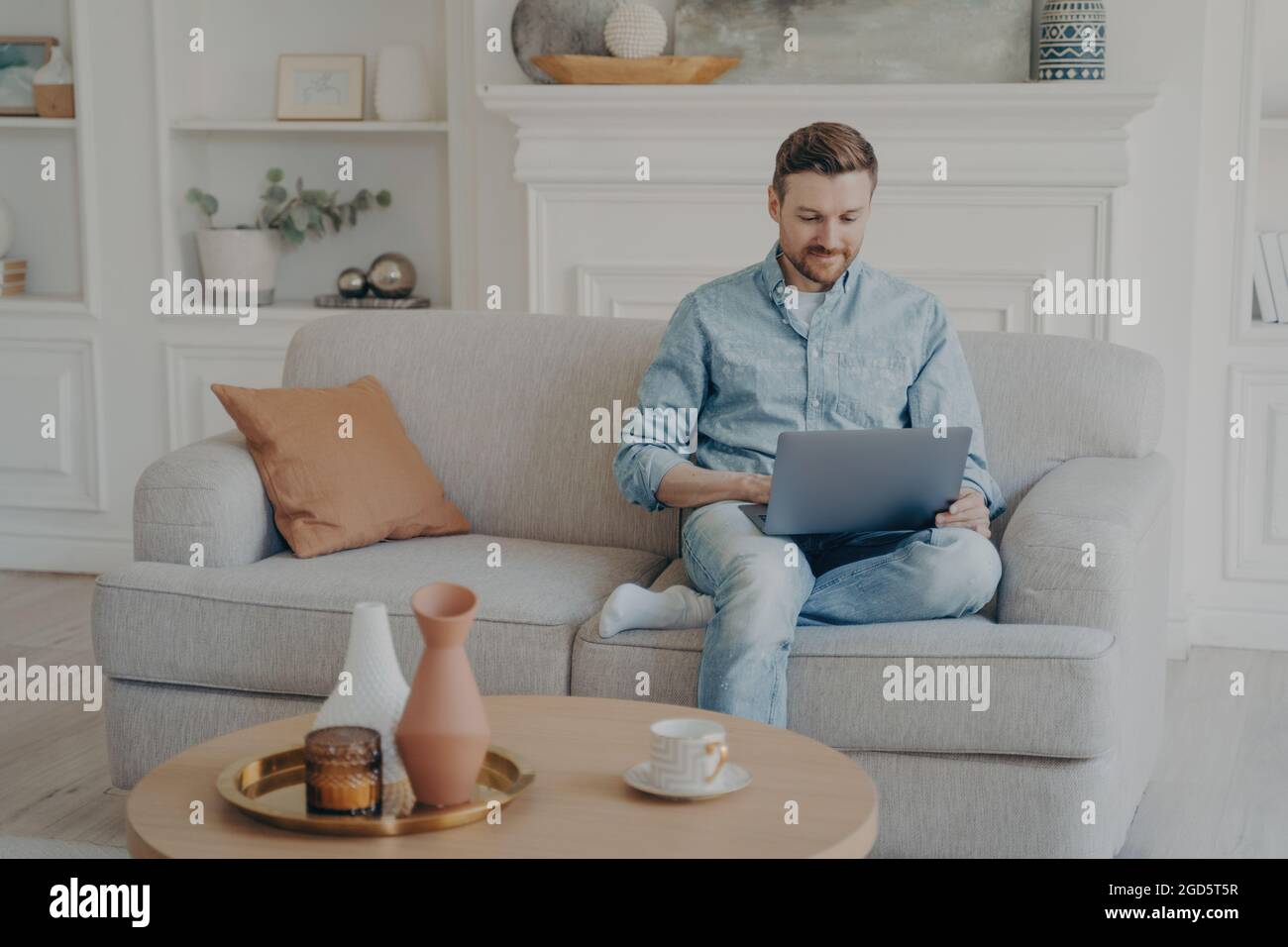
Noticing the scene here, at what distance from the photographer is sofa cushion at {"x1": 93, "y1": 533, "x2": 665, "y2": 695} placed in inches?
93.8

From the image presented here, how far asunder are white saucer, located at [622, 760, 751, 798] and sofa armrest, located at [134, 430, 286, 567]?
1.17 meters

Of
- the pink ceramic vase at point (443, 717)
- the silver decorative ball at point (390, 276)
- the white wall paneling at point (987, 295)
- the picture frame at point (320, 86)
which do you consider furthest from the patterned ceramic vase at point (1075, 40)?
the pink ceramic vase at point (443, 717)

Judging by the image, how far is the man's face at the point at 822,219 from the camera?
2.43 m

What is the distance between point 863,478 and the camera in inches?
88.6

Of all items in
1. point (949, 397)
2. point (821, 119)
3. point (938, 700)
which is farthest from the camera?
point (821, 119)

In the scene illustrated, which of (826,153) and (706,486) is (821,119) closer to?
(826,153)

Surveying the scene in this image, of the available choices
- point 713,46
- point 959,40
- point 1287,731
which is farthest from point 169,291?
point 1287,731

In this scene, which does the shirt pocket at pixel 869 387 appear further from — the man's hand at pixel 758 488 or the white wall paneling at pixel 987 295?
the white wall paneling at pixel 987 295

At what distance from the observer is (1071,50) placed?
138 inches

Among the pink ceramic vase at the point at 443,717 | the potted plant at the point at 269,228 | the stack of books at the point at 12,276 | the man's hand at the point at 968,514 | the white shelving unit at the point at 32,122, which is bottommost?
the pink ceramic vase at the point at 443,717

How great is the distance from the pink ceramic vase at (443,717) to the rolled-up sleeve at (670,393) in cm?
98

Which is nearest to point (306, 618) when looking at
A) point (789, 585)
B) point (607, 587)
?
point (607, 587)

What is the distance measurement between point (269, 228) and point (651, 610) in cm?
247
